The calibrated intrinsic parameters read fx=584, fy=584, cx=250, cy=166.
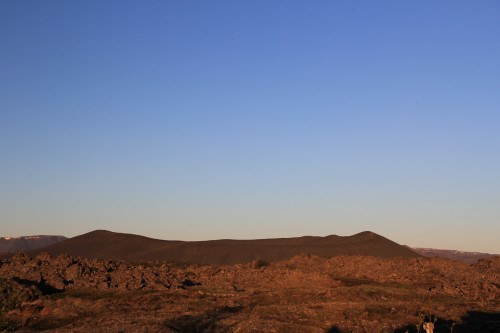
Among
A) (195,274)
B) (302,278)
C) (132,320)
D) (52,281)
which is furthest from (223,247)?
(132,320)

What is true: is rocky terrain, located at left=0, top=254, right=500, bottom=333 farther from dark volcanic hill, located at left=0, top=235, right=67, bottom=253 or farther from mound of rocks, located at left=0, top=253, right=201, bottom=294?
dark volcanic hill, located at left=0, top=235, right=67, bottom=253

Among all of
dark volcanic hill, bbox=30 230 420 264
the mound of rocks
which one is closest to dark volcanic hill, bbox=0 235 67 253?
dark volcanic hill, bbox=30 230 420 264

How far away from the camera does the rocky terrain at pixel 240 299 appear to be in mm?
19828

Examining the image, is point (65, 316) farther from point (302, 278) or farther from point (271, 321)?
point (302, 278)

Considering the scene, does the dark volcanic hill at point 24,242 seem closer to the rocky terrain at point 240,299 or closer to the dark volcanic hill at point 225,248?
the dark volcanic hill at point 225,248

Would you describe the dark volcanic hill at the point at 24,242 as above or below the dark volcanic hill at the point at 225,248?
above

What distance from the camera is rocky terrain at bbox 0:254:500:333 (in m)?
19.8

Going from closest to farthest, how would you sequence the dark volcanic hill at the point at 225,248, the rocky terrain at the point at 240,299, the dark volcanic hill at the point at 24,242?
the rocky terrain at the point at 240,299 < the dark volcanic hill at the point at 225,248 < the dark volcanic hill at the point at 24,242

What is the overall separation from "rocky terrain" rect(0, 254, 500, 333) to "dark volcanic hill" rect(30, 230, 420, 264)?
19.6 meters

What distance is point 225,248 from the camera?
62719 mm

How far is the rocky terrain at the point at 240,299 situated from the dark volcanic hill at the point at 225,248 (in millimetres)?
19615

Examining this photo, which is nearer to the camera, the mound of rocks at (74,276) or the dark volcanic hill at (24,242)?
the mound of rocks at (74,276)

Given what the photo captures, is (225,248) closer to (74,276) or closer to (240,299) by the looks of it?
(74,276)

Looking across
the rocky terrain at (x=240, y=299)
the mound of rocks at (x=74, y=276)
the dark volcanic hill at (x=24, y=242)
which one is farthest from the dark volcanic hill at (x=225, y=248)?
the dark volcanic hill at (x=24, y=242)
